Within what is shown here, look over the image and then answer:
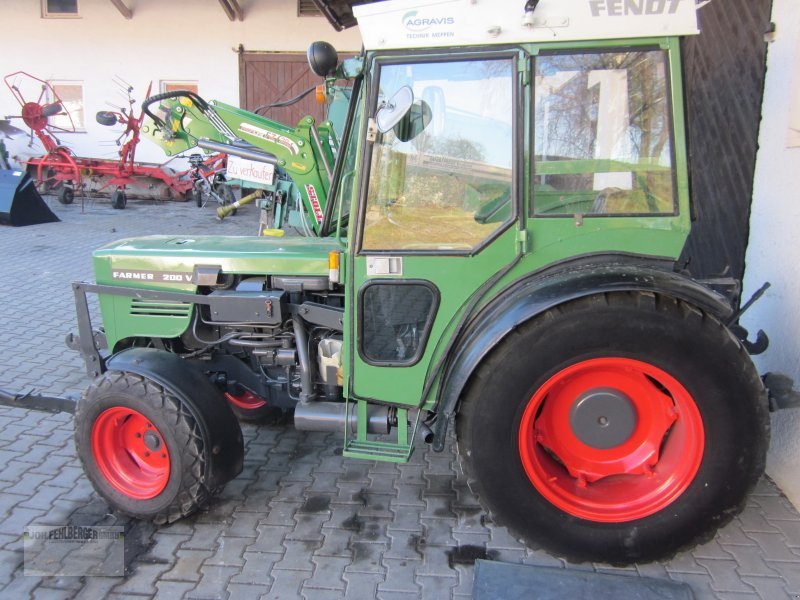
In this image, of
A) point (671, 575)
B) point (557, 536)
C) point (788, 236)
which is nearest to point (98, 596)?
point (557, 536)

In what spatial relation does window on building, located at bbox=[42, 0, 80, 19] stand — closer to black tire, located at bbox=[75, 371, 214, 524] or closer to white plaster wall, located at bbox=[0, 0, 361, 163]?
white plaster wall, located at bbox=[0, 0, 361, 163]

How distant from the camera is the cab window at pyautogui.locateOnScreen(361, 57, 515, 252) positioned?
8.13 ft

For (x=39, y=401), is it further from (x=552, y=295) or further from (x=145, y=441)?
(x=552, y=295)

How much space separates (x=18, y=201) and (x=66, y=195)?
236 cm

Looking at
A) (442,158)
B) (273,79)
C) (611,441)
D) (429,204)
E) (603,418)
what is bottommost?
(611,441)

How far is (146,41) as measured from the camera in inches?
526

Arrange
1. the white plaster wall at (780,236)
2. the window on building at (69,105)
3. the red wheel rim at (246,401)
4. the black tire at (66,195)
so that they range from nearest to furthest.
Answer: the white plaster wall at (780,236) < the red wheel rim at (246,401) < the black tire at (66,195) < the window on building at (69,105)

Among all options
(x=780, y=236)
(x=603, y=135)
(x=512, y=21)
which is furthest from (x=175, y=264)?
(x=780, y=236)

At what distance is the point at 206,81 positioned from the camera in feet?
43.8

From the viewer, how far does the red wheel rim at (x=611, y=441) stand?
252 centimetres

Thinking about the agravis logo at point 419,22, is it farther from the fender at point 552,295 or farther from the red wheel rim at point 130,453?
the red wheel rim at point 130,453

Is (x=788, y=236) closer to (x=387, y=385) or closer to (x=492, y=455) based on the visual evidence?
(x=492, y=455)

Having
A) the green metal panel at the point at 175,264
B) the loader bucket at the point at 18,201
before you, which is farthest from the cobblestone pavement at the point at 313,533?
the loader bucket at the point at 18,201

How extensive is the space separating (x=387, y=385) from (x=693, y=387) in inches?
48.4
